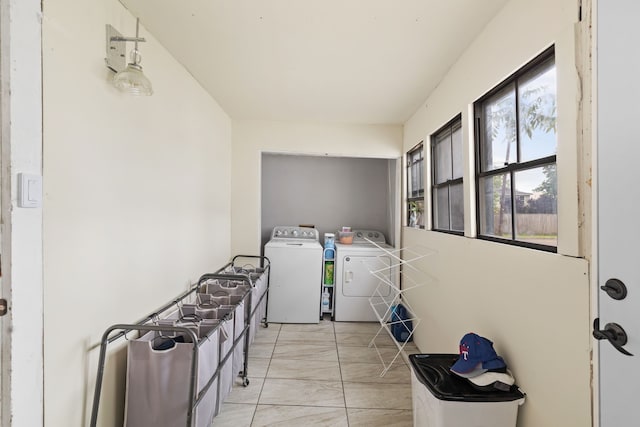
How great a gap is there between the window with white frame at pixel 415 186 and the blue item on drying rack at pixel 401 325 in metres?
0.96


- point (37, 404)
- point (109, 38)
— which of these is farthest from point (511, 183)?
point (37, 404)

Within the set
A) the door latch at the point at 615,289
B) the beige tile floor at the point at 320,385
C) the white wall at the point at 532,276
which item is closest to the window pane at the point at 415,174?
the white wall at the point at 532,276

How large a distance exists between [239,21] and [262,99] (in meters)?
1.17

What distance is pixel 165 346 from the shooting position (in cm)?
153

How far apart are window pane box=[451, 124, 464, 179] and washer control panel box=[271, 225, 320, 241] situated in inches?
82.8

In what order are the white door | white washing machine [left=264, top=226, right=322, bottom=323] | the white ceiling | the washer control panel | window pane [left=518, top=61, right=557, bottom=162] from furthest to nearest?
the washer control panel < white washing machine [left=264, top=226, right=322, bottom=323] < the white ceiling < window pane [left=518, top=61, right=557, bottom=162] < the white door

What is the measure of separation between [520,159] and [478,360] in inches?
40.5

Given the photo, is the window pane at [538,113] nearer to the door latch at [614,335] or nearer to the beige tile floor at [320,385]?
the door latch at [614,335]

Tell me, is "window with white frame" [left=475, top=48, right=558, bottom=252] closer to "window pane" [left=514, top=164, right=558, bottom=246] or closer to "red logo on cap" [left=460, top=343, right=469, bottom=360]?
"window pane" [left=514, top=164, right=558, bottom=246]

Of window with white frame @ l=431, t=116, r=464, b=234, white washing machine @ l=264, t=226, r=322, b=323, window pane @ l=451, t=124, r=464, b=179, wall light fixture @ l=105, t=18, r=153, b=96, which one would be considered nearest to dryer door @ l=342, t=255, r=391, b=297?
white washing machine @ l=264, t=226, r=322, b=323

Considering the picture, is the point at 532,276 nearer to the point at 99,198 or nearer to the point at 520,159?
the point at 520,159

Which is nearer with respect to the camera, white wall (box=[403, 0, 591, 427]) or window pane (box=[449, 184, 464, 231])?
white wall (box=[403, 0, 591, 427])

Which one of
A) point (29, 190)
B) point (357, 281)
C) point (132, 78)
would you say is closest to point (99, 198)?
point (29, 190)

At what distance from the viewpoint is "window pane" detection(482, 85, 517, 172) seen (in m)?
1.53
